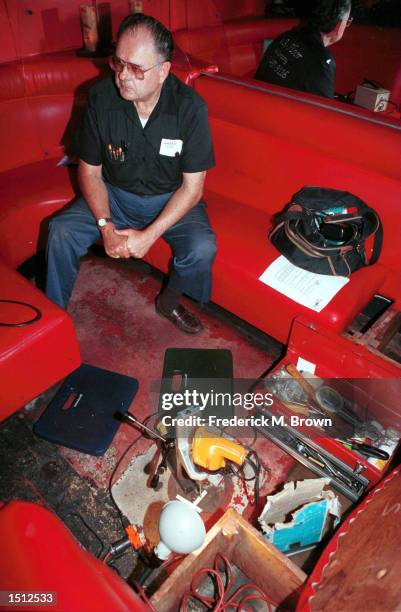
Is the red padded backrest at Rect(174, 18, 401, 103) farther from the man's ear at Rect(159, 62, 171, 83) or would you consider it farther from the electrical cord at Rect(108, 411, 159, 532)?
the electrical cord at Rect(108, 411, 159, 532)

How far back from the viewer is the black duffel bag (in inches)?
77.8

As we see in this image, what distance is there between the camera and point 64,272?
7.44 ft

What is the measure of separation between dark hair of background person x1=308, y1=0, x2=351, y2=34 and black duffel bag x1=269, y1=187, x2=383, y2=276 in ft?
4.12

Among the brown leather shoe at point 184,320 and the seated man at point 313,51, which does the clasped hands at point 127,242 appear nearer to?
the brown leather shoe at point 184,320

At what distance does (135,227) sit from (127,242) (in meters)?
0.27

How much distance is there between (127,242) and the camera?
2164 millimetres

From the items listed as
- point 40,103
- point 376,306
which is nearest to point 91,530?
point 376,306

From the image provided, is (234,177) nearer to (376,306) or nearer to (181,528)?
(376,306)

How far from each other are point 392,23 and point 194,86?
381 centimetres

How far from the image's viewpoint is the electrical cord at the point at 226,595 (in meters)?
1.33

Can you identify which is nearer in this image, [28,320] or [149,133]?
[28,320]

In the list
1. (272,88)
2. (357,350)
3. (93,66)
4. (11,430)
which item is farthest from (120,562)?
(93,66)

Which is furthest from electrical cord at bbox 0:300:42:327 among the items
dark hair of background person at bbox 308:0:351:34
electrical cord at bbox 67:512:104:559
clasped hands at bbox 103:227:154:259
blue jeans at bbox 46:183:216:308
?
dark hair of background person at bbox 308:0:351:34

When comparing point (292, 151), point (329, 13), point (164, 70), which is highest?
point (329, 13)
